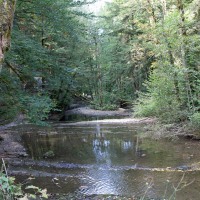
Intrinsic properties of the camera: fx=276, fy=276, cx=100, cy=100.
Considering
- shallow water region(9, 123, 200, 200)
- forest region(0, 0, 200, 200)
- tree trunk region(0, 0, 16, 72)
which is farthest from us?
forest region(0, 0, 200, 200)

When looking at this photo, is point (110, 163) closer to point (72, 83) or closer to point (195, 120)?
point (195, 120)

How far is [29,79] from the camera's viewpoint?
31.5ft

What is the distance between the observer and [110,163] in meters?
8.84

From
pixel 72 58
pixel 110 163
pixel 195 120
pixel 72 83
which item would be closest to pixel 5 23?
pixel 110 163

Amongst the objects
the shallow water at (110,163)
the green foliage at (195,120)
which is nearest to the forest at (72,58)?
the green foliage at (195,120)

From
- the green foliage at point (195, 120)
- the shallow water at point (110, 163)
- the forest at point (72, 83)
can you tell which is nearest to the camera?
the shallow water at point (110, 163)

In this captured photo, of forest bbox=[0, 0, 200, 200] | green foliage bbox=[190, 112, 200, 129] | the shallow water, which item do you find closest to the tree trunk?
forest bbox=[0, 0, 200, 200]

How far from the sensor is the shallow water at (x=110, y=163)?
21.2 ft

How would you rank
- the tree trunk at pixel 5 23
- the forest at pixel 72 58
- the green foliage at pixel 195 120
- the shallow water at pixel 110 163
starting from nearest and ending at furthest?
the tree trunk at pixel 5 23
the shallow water at pixel 110 163
the forest at pixel 72 58
the green foliage at pixel 195 120

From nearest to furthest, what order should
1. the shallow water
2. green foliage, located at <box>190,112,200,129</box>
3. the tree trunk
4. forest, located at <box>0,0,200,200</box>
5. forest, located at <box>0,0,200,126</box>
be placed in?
the tree trunk → the shallow water → forest, located at <box>0,0,200,200</box> → forest, located at <box>0,0,200,126</box> → green foliage, located at <box>190,112,200,129</box>

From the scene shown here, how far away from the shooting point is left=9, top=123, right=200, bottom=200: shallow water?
255 inches

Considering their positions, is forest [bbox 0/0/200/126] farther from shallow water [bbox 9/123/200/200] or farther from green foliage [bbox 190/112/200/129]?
shallow water [bbox 9/123/200/200]

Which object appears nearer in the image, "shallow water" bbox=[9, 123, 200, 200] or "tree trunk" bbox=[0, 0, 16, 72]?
"tree trunk" bbox=[0, 0, 16, 72]

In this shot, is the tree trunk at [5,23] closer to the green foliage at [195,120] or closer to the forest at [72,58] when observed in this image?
the forest at [72,58]
